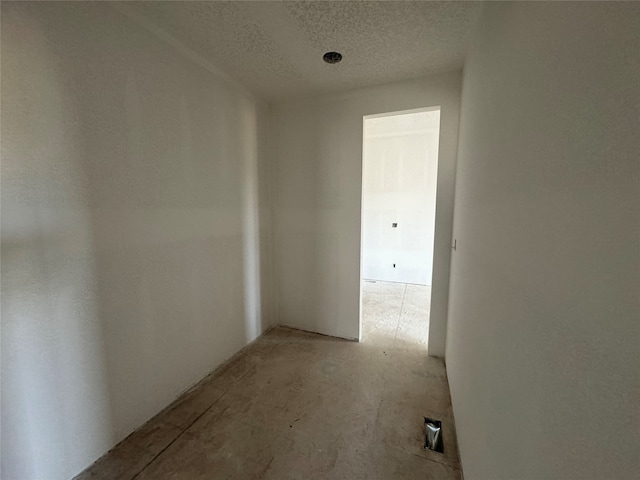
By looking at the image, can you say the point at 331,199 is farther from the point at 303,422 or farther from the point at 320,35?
the point at 303,422

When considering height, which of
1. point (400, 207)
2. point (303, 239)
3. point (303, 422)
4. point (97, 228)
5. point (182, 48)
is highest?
point (182, 48)

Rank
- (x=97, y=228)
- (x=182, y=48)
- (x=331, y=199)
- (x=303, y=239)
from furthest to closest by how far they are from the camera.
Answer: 1. (x=303, y=239)
2. (x=331, y=199)
3. (x=182, y=48)
4. (x=97, y=228)

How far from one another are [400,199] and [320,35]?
3.62 meters

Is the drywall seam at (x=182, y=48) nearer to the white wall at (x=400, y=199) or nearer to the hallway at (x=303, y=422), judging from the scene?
the hallway at (x=303, y=422)

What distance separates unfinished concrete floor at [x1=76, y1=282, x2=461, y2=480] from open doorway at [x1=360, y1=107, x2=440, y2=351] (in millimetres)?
1790

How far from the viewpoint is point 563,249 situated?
528 millimetres

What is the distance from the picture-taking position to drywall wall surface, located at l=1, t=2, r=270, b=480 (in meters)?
1.11

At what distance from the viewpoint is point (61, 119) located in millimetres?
1215

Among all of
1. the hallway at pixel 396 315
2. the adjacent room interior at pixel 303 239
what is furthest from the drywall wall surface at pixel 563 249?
the hallway at pixel 396 315

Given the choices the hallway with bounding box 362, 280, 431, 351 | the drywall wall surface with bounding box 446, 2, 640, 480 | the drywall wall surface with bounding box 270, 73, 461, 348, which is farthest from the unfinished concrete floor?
the drywall wall surface with bounding box 446, 2, 640, 480

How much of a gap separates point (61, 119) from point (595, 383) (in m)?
2.01

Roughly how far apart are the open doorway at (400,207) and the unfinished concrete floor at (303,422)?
1790mm

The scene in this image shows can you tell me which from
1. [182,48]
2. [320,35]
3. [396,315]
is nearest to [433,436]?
[396,315]

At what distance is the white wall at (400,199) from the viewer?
15.1 ft
